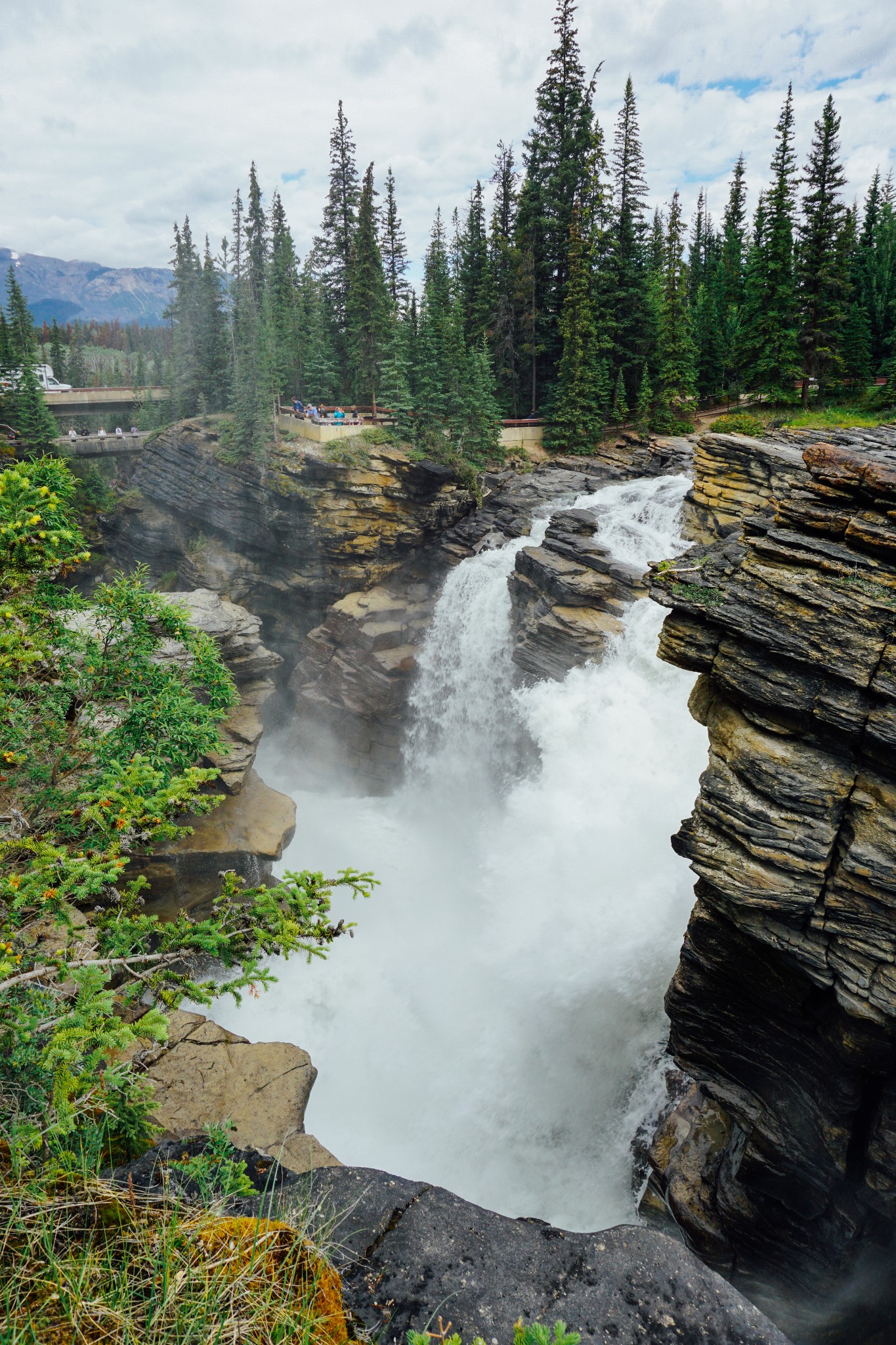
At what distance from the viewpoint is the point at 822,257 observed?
32625mm

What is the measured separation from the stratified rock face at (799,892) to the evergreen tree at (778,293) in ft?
92.6

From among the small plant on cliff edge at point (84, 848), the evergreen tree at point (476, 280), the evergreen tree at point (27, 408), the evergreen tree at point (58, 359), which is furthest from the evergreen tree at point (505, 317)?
the evergreen tree at point (58, 359)

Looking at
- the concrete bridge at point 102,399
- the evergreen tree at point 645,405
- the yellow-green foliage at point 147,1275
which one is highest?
the concrete bridge at point 102,399

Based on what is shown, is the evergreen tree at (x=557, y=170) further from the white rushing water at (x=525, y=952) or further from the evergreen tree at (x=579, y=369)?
the white rushing water at (x=525, y=952)

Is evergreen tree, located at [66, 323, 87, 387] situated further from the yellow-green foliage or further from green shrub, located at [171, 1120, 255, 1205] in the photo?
the yellow-green foliage

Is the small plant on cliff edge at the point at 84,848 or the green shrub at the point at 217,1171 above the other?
the small plant on cliff edge at the point at 84,848

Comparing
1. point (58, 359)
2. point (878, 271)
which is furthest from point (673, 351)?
point (58, 359)

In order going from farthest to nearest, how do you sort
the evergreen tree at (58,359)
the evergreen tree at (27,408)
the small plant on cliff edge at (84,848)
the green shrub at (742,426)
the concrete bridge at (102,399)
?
the evergreen tree at (58,359) → the concrete bridge at (102,399) → the evergreen tree at (27,408) → the green shrub at (742,426) → the small plant on cliff edge at (84,848)

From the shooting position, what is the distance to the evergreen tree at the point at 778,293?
32938 mm

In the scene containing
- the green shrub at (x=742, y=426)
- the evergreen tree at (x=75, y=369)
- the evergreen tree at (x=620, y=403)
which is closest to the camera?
the green shrub at (x=742, y=426)

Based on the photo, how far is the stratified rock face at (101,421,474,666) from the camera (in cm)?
3181

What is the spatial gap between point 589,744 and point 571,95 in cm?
4090

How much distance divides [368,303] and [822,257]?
22.9m

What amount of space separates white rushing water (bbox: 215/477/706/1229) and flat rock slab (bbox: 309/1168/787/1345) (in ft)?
25.4
